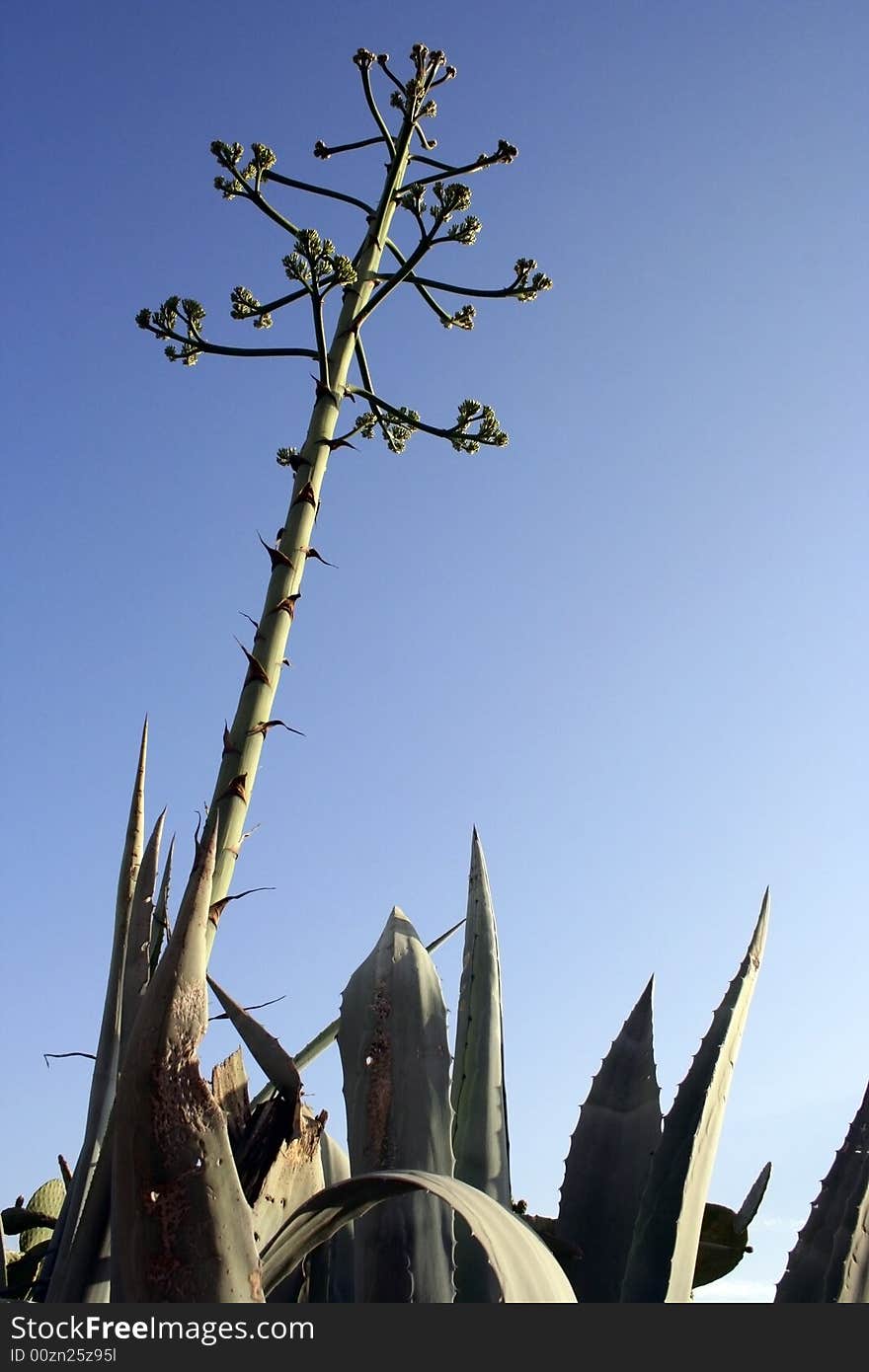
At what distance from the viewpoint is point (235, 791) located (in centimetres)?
193

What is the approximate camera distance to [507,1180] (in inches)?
64.7

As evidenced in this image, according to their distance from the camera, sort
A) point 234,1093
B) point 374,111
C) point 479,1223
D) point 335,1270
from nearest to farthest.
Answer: point 479,1223, point 234,1093, point 335,1270, point 374,111

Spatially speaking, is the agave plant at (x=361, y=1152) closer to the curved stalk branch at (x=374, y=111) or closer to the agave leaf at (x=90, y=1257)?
the agave leaf at (x=90, y=1257)

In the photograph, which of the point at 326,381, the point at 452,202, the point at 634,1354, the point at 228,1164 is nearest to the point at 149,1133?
the point at 228,1164

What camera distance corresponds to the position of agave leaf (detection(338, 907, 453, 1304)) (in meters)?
1.34

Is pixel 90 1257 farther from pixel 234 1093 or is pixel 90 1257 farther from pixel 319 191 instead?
pixel 319 191

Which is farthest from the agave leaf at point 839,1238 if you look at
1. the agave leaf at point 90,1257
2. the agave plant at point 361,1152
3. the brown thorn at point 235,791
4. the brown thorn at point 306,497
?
the brown thorn at point 306,497

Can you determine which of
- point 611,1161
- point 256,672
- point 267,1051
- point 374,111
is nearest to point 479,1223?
point 267,1051

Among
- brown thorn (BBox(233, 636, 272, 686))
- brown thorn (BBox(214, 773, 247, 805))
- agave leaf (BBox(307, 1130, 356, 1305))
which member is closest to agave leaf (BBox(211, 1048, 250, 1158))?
agave leaf (BBox(307, 1130, 356, 1305))

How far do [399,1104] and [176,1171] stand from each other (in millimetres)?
472

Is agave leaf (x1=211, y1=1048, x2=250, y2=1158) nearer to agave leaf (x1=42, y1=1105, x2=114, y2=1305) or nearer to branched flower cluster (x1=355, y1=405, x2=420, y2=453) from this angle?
→ agave leaf (x1=42, y1=1105, x2=114, y2=1305)

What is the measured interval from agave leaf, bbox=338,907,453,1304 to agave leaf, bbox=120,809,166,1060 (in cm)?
37

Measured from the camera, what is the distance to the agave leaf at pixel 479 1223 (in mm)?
909

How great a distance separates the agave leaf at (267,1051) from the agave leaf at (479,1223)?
0.20m
